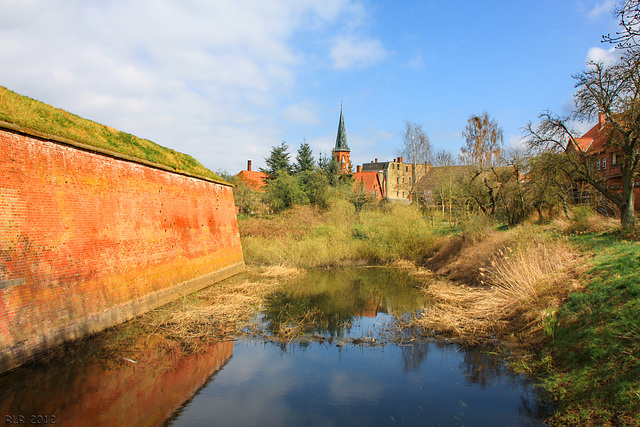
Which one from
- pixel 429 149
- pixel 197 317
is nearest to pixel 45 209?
pixel 197 317

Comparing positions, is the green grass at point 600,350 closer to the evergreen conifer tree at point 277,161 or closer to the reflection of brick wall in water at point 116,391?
the reflection of brick wall in water at point 116,391

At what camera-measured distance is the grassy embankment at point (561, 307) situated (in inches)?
230

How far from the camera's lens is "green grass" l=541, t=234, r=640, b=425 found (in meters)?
5.41

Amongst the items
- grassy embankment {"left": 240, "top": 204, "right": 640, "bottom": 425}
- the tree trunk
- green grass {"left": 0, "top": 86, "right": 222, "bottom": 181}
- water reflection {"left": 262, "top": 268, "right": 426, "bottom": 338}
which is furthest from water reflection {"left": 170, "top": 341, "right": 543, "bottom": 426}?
the tree trunk

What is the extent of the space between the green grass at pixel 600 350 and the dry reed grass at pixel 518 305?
2.43 feet

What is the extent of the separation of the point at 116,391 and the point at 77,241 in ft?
12.7

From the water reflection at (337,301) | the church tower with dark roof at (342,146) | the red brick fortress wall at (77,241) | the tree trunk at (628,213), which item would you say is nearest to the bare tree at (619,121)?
the tree trunk at (628,213)

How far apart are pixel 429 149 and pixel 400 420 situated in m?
40.4

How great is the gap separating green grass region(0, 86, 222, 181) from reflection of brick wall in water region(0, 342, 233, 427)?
5151 mm

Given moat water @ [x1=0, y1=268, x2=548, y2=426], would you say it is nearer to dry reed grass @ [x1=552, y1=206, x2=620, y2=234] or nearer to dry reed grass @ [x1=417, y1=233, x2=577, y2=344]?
dry reed grass @ [x1=417, y1=233, x2=577, y2=344]

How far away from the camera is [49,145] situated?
8.97 meters

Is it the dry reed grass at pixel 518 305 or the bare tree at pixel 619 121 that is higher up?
the bare tree at pixel 619 121

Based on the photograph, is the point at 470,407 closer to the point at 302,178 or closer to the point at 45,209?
the point at 45,209

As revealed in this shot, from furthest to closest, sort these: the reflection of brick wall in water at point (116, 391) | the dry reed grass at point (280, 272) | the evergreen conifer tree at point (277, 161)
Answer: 1. the evergreen conifer tree at point (277, 161)
2. the dry reed grass at point (280, 272)
3. the reflection of brick wall in water at point (116, 391)
